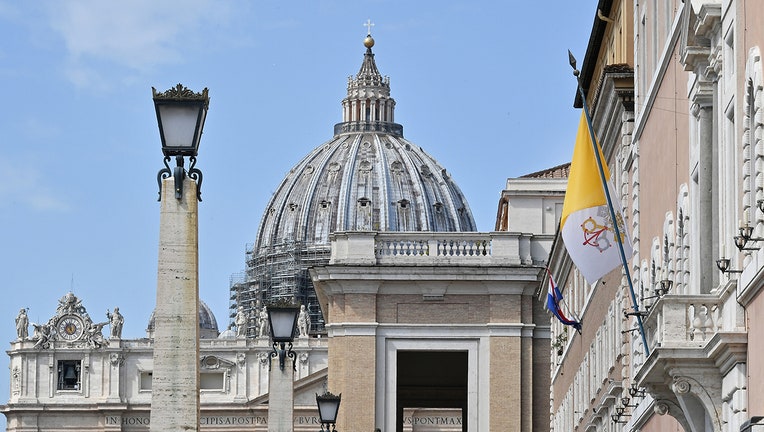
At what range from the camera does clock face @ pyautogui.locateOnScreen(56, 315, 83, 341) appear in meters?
160

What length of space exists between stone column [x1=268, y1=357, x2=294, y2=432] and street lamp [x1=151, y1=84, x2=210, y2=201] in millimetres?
11165

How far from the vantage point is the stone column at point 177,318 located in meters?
16.7

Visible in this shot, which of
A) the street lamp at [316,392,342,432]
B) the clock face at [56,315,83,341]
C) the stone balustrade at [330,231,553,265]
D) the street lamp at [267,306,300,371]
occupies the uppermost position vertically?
the clock face at [56,315,83,341]

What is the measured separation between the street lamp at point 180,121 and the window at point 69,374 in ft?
461

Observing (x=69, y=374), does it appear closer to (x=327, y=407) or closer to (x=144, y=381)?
(x=144, y=381)

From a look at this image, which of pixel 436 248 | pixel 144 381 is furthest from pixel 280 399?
pixel 144 381

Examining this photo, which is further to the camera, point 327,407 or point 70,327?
point 70,327

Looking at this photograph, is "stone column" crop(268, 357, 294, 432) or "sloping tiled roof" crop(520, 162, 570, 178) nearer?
"stone column" crop(268, 357, 294, 432)

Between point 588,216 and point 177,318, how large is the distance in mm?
9349

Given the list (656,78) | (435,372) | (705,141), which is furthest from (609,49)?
(435,372)

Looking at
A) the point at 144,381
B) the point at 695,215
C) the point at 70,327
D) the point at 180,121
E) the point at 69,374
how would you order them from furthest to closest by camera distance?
the point at 70,327 → the point at 69,374 → the point at 144,381 → the point at 695,215 → the point at 180,121

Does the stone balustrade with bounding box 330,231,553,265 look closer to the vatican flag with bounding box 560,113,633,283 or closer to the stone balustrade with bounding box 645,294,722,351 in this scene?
the vatican flag with bounding box 560,113,633,283

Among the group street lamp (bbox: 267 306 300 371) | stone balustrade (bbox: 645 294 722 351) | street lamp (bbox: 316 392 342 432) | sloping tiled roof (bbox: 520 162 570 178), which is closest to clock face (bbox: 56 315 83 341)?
sloping tiled roof (bbox: 520 162 570 178)

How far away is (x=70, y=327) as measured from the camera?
160 m
